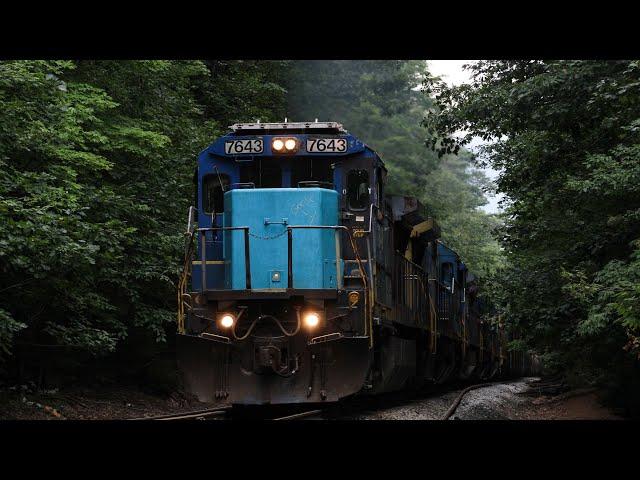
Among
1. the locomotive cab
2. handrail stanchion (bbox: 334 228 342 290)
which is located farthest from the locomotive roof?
handrail stanchion (bbox: 334 228 342 290)

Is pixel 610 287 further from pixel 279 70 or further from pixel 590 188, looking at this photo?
pixel 279 70

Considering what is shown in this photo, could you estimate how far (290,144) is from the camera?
40.7ft

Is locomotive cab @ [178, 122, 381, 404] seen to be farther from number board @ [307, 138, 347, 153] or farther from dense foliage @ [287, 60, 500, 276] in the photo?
dense foliage @ [287, 60, 500, 276]

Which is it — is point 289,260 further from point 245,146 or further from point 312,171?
point 245,146

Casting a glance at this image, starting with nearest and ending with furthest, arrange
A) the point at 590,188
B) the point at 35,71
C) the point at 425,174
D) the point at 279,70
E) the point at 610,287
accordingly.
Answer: the point at 610,287
the point at 590,188
the point at 35,71
the point at 279,70
the point at 425,174

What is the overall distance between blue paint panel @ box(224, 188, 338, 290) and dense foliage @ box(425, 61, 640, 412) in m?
3.79

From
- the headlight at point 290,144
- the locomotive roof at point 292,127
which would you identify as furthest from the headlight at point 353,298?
the locomotive roof at point 292,127

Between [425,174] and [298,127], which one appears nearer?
[298,127]

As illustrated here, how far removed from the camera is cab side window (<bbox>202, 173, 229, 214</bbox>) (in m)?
12.8

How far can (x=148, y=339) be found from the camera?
65.2 ft

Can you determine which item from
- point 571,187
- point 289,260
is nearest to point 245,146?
point 289,260

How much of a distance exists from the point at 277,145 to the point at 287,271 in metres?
1.87

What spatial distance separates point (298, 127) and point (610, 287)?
194 inches
